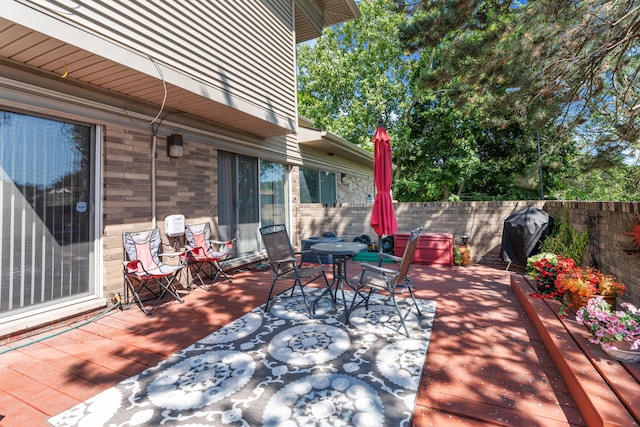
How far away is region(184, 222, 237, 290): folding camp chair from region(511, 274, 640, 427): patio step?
4.15 metres

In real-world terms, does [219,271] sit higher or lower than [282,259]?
lower

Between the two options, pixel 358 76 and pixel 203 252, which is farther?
pixel 358 76

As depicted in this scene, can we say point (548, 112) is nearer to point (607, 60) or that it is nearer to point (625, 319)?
point (607, 60)

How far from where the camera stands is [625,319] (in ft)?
7.13

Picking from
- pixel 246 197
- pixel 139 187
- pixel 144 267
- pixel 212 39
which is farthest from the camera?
pixel 246 197

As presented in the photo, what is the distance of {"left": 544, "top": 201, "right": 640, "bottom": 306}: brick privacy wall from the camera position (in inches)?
107

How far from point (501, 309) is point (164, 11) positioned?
5.45m

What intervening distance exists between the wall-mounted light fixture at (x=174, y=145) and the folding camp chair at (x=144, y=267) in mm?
1137

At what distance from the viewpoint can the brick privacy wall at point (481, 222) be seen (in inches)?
115

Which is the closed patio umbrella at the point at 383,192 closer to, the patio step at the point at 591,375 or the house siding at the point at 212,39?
the house siding at the point at 212,39

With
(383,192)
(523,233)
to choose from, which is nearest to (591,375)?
(383,192)

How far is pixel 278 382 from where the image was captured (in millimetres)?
2238

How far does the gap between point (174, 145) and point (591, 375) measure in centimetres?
497

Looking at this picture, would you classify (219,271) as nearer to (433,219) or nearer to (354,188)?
(433,219)
